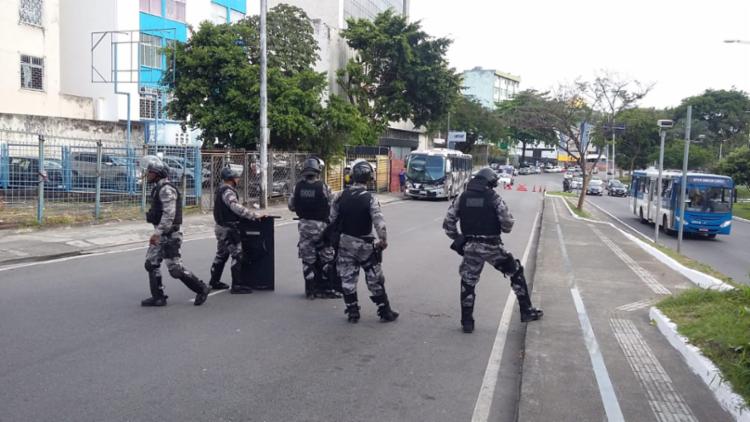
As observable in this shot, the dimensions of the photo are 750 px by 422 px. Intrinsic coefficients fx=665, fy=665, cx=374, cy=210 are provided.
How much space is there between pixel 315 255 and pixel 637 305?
4192mm

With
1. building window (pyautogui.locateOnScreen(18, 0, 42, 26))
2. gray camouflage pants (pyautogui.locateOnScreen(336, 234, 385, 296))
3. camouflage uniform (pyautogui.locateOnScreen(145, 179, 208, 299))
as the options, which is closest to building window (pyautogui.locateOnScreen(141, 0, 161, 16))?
building window (pyautogui.locateOnScreen(18, 0, 42, 26))

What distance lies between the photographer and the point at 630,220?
32375 mm

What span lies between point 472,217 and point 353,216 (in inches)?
50.0

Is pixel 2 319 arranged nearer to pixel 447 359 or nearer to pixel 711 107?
pixel 447 359

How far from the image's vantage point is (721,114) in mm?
73375

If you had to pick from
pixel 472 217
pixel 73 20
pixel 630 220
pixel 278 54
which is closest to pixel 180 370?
pixel 472 217

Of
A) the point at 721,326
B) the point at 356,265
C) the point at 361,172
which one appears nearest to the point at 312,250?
the point at 356,265

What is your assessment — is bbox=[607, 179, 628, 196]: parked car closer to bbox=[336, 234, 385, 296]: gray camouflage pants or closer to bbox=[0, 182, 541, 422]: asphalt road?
bbox=[0, 182, 541, 422]: asphalt road

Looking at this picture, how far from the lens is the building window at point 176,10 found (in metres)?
36.5

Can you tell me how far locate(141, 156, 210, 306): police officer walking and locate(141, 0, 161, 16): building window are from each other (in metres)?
30.1

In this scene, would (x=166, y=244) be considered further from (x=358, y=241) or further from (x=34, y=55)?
(x=34, y=55)

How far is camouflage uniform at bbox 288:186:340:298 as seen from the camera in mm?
8336

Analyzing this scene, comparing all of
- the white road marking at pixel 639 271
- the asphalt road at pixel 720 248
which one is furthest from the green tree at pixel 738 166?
the white road marking at pixel 639 271

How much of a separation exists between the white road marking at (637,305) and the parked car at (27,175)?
12.6m
